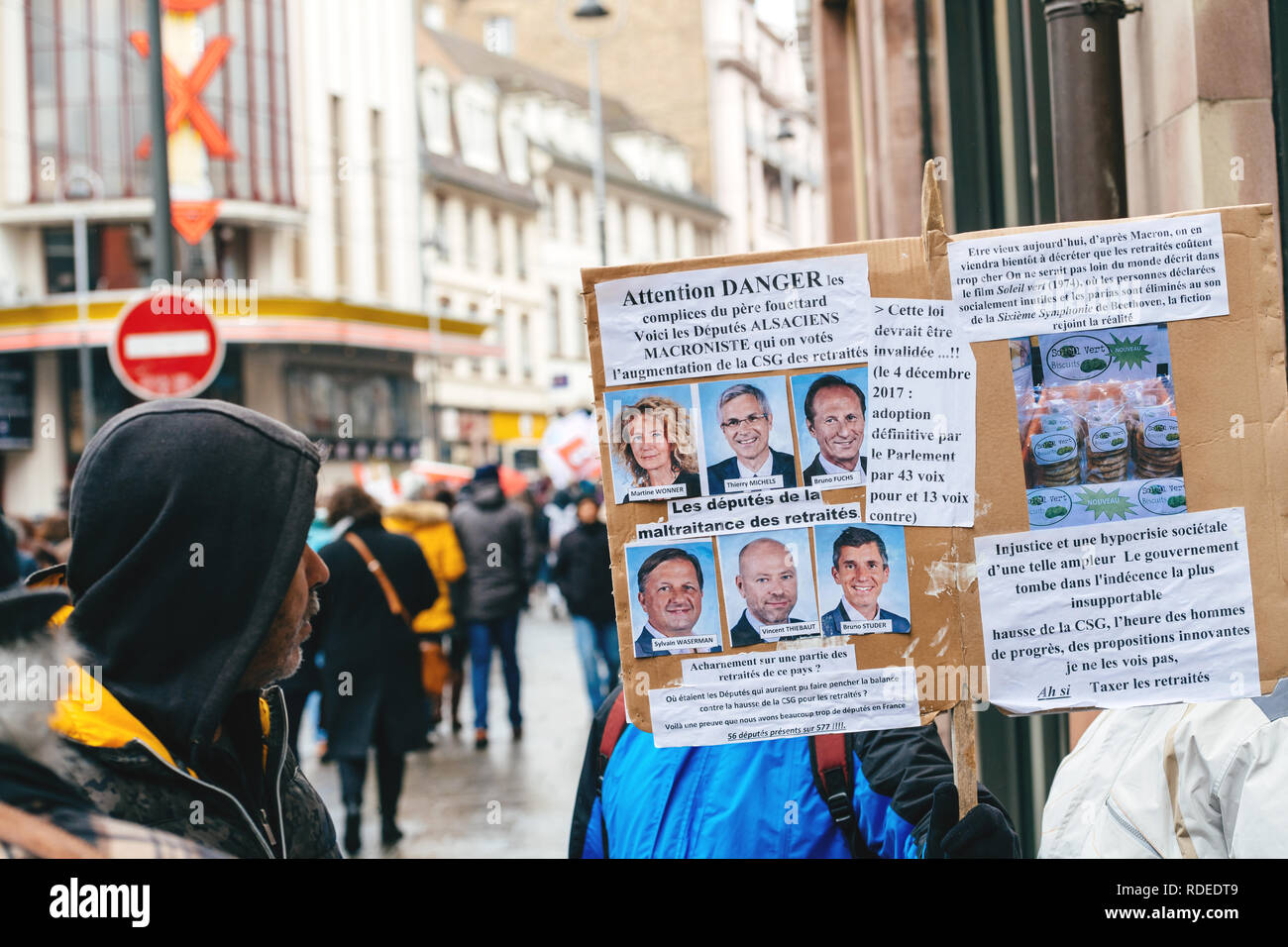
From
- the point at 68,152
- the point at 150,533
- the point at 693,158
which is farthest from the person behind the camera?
the point at 693,158

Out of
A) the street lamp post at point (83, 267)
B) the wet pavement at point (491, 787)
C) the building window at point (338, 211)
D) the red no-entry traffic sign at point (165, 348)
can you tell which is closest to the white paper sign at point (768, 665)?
the wet pavement at point (491, 787)

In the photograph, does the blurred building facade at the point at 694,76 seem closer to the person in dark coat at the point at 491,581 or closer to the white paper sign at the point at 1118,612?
the person in dark coat at the point at 491,581

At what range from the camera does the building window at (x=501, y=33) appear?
67006 mm

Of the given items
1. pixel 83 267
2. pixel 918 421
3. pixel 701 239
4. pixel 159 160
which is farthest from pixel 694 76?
pixel 918 421

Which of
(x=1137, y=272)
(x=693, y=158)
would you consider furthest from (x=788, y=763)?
(x=693, y=158)

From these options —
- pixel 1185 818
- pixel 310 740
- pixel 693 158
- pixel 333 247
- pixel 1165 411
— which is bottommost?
pixel 310 740

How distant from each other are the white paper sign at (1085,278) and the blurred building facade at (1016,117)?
952 millimetres

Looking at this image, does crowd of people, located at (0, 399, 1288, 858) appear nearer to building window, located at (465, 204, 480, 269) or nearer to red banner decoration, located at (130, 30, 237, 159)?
red banner decoration, located at (130, 30, 237, 159)

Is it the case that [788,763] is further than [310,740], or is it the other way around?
[310,740]

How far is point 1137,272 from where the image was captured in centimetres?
221

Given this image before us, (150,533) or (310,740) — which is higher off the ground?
(150,533)

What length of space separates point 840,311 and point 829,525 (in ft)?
1.01
